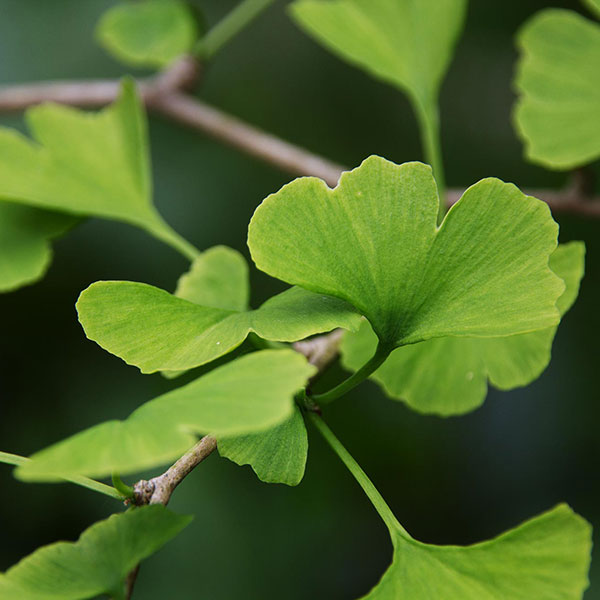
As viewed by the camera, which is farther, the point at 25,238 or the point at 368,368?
the point at 25,238

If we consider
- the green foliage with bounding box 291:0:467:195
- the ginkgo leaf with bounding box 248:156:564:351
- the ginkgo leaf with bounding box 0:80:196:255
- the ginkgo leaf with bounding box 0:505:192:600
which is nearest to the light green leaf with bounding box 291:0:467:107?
the green foliage with bounding box 291:0:467:195

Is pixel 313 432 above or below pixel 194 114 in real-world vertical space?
below

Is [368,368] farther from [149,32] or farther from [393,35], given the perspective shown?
[149,32]

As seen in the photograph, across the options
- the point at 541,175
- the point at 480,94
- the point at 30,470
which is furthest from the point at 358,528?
the point at 30,470

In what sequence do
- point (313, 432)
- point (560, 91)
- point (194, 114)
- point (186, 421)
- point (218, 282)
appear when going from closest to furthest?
1. point (186, 421)
2. point (218, 282)
3. point (560, 91)
4. point (194, 114)
5. point (313, 432)

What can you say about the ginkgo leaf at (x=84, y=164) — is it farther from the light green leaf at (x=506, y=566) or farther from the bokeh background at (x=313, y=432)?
the bokeh background at (x=313, y=432)

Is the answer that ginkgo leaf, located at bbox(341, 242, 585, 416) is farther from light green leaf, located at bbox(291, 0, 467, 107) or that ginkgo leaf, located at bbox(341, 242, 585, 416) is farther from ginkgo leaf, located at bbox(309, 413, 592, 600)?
light green leaf, located at bbox(291, 0, 467, 107)

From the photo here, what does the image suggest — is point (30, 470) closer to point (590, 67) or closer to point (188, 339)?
point (188, 339)

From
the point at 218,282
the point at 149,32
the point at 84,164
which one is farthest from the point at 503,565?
the point at 149,32

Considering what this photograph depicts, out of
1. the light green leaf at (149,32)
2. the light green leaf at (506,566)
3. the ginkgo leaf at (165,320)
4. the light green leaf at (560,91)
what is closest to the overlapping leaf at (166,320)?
the ginkgo leaf at (165,320)
